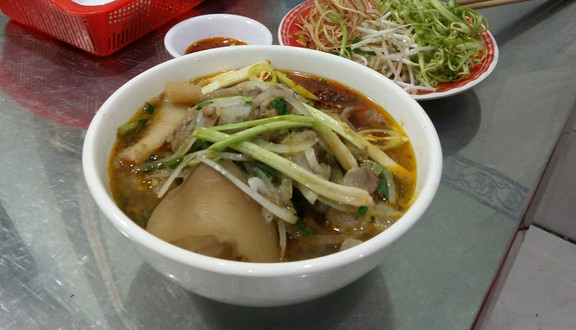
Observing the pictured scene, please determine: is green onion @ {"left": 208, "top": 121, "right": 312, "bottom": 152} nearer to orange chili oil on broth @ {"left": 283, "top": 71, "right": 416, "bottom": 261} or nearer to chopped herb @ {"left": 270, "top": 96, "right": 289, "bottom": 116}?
chopped herb @ {"left": 270, "top": 96, "right": 289, "bottom": 116}

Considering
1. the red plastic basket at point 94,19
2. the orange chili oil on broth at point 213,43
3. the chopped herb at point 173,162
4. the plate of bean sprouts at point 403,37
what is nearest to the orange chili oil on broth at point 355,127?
the chopped herb at point 173,162

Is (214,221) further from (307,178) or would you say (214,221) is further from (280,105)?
(280,105)

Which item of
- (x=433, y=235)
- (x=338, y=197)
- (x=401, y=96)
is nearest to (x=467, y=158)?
(x=433, y=235)

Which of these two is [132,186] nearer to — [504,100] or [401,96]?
[401,96]

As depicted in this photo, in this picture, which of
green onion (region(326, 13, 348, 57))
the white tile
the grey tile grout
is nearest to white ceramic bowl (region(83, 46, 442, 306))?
green onion (region(326, 13, 348, 57))

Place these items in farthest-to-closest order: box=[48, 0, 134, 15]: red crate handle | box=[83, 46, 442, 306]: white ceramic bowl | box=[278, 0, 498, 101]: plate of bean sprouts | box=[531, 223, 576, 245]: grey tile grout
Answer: box=[531, 223, 576, 245]: grey tile grout → box=[278, 0, 498, 101]: plate of bean sprouts → box=[48, 0, 134, 15]: red crate handle → box=[83, 46, 442, 306]: white ceramic bowl

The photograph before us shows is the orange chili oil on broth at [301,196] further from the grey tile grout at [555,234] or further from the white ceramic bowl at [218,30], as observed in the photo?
the grey tile grout at [555,234]

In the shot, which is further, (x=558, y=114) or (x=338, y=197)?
(x=558, y=114)
